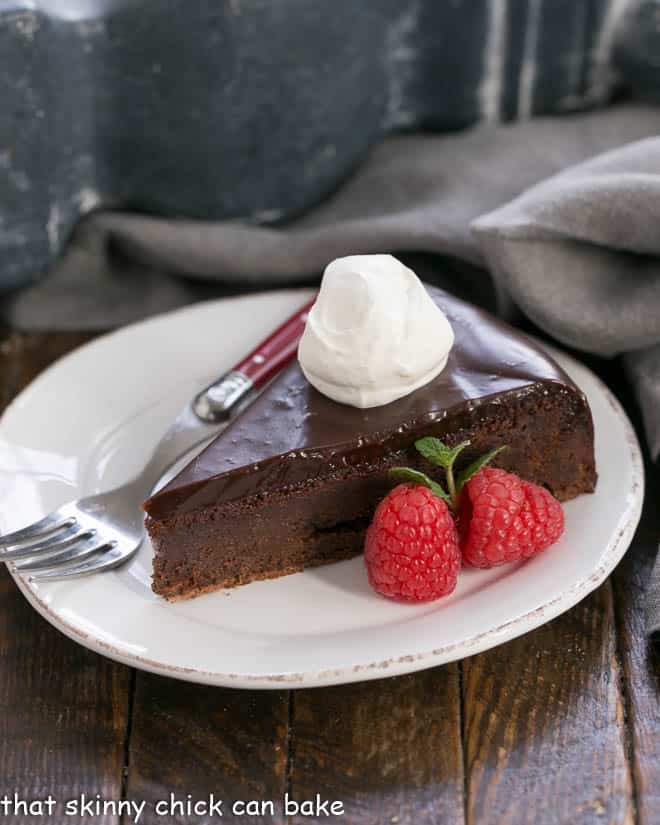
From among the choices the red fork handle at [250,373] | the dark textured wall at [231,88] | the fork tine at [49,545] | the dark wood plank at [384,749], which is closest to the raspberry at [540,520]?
the dark wood plank at [384,749]

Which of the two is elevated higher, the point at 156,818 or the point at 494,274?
the point at 494,274

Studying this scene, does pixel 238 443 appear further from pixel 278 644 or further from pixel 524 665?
pixel 524 665

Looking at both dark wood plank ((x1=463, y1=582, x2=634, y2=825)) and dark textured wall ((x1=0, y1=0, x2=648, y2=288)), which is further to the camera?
dark textured wall ((x1=0, y1=0, x2=648, y2=288))

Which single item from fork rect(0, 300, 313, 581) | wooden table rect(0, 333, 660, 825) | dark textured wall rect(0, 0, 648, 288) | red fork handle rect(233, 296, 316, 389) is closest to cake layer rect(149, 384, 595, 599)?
fork rect(0, 300, 313, 581)

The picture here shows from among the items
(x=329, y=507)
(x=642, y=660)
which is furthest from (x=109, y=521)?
(x=642, y=660)

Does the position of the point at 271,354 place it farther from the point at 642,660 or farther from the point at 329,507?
the point at 642,660

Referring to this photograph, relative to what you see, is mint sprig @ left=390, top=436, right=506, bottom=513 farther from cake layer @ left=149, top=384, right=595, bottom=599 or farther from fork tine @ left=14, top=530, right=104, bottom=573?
fork tine @ left=14, top=530, right=104, bottom=573

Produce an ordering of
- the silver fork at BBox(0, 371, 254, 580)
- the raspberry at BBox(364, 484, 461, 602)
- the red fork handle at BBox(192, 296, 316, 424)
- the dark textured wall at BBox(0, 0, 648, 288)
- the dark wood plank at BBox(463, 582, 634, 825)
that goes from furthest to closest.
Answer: the dark textured wall at BBox(0, 0, 648, 288)
the red fork handle at BBox(192, 296, 316, 424)
the silver fork at BBox(0, 371, 254, 580)
the raspberry at BBox(364, 484, 461, 602)
the dark wood plank at BBox(463, 582, 634, 825)

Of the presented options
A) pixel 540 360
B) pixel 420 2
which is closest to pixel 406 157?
pixel 420 2
